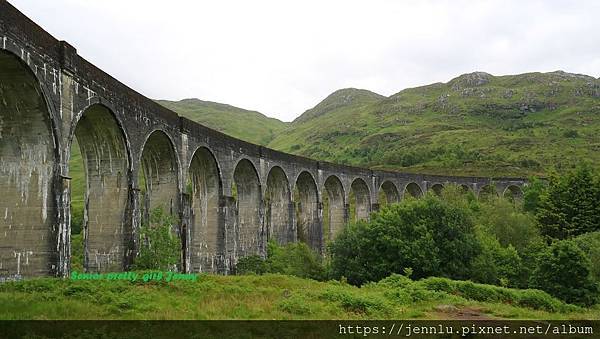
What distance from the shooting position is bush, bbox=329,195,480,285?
2781cm

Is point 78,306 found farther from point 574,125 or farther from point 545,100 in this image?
point 545,100

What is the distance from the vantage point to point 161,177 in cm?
2705

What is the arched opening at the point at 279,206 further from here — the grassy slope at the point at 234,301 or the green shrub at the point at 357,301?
the green shrub at the point at 357,301

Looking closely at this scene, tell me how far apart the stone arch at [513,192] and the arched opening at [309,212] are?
40480 millimetres

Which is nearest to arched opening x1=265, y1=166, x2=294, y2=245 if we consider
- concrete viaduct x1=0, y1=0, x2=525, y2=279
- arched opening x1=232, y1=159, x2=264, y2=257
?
concrete viaduct x1=0, y1=0, x2=525, y2=279

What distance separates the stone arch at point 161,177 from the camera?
2667 centimetres

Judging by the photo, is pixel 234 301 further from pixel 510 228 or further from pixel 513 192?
pixel 513 192

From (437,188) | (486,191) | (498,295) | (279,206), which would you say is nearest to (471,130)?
(486,191)

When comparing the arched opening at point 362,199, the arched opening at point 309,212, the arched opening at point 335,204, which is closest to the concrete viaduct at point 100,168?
the arched opening at point 309,212

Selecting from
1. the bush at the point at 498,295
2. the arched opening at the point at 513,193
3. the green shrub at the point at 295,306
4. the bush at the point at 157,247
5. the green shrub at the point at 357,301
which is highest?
the arched opening at the point at 513,193

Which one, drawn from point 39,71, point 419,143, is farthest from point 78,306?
point 419,143

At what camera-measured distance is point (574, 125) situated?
129375 millimetres

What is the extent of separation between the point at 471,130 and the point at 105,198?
4718 inches

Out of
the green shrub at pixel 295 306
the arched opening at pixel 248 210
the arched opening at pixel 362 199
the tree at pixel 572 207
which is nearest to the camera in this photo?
the green shrub at pixel 295 306
